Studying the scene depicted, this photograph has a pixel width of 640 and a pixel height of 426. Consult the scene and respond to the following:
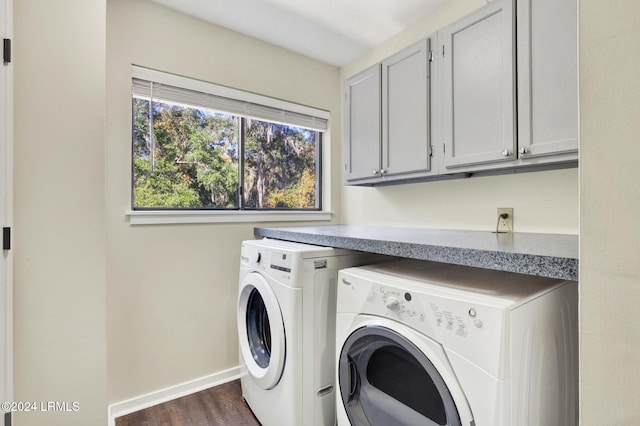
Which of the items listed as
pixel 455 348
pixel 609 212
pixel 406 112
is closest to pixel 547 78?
pixel 406 112

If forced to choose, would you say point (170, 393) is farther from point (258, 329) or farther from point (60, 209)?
point (60, 209)

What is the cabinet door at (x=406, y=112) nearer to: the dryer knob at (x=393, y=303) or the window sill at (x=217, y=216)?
the window sill at (x=217, y=216)

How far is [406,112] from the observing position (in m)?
1.92

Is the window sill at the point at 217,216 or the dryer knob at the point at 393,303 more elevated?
the window sill at the point at 217,216

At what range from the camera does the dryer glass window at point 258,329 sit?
1.76 metres

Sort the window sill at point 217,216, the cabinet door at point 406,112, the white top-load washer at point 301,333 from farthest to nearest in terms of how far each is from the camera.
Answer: the window sill at point 217,216
the cabinet door at point 406,112
the white top-load washer at point 301,333

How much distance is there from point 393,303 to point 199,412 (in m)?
1.52

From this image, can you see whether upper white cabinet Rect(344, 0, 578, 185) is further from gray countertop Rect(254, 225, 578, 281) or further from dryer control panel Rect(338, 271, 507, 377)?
dryer control panel Rect(338, 271, 507, 377)

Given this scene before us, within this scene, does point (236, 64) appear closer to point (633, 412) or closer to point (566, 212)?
point (566, 212)

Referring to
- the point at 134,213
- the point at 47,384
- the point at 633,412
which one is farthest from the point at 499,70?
the point at 47,384

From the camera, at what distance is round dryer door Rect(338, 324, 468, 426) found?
95 centimetres

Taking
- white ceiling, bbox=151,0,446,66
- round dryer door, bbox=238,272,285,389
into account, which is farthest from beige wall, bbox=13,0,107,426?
white ceiling, bbox=151,0,446,66

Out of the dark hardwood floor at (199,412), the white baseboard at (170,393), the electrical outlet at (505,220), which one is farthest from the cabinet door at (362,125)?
the dark hardwood floor at (199,412)

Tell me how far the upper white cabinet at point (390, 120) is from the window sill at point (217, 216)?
0.52 meters
